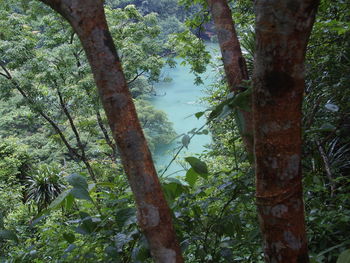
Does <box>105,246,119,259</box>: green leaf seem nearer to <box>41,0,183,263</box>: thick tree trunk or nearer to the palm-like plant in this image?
<box>41,0,183,263</box>: thick tree trunk

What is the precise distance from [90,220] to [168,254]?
8.6 inches

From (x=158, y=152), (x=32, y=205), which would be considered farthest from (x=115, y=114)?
(x=158, y=152)

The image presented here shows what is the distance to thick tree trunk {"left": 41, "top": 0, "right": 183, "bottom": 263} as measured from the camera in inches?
28.5

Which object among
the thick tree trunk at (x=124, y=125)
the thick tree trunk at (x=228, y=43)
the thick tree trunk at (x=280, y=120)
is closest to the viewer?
the thick tree trunk at (x=280, y=120)

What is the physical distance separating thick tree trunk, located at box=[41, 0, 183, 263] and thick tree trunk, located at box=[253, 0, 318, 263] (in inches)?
8.4

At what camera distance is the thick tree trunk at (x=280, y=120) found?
499mm

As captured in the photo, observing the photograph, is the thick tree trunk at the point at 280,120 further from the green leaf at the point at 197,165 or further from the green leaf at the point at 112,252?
the green leaf at the point at 112,252

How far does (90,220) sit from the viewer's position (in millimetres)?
841

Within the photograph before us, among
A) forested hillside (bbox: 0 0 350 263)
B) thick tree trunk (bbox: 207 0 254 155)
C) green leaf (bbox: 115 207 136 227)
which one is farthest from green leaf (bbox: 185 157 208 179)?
thick tree trunk (bbox: 207 0 254 155)

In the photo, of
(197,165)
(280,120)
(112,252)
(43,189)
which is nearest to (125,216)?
(112,252)

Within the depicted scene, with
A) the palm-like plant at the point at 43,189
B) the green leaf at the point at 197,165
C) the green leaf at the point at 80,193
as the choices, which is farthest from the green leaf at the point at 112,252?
the palm-like plant at the point at 43,189

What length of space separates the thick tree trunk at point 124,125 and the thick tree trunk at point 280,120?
213 millimetres

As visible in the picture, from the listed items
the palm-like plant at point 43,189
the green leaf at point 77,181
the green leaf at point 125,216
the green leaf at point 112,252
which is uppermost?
the green leaf at point 77,181

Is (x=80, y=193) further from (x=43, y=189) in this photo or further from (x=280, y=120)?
(x=43, y=189)
